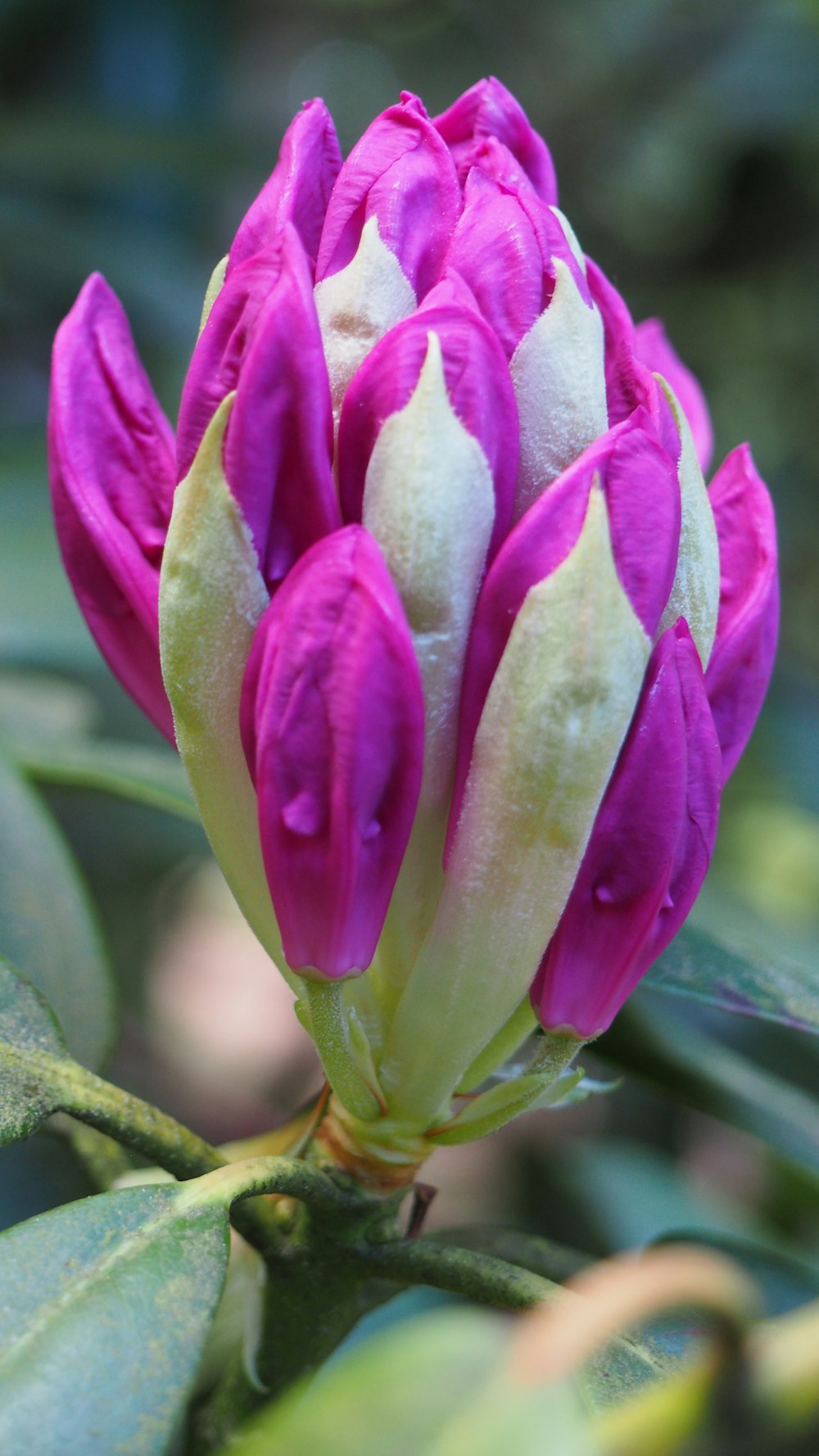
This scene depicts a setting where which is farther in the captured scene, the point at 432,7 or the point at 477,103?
the point at 432,7

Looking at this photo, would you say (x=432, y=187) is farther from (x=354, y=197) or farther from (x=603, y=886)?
(x=603, y=886)

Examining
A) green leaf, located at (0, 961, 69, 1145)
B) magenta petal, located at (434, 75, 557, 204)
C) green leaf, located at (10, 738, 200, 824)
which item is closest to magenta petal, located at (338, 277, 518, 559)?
magenta petal, located at (434, 75, 557, 204)

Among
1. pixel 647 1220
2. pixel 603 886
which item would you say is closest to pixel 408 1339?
pixel 603 886

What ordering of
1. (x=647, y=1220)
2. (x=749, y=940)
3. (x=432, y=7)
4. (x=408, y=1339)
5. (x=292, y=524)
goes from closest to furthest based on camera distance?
1. (x=408, y=1339)
2. (x=292, y=524)
3. (x=749, y=940)
4. (x=647, y=1220)
5. (x=432, y=7)

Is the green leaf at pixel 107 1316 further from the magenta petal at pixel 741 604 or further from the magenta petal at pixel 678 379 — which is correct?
the magenta petal at pixel 678 379

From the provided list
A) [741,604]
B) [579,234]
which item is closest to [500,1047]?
[741,604]

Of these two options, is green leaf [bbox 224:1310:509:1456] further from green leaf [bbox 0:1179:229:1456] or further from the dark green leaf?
green leaf [bbox 0:1179:229:1456]

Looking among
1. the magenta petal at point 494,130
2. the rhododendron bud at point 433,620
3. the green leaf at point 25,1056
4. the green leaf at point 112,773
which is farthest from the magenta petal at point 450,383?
the green leaf at point 112,773
